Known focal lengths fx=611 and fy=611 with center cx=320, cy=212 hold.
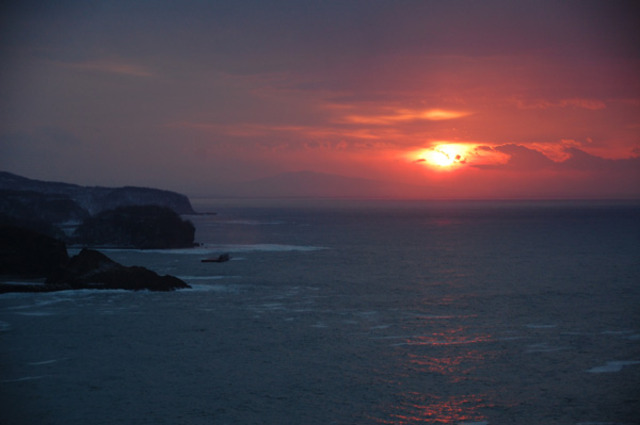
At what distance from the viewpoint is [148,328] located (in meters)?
38.8

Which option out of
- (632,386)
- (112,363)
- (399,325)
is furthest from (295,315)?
(632,386)

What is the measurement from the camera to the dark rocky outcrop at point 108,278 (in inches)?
2185

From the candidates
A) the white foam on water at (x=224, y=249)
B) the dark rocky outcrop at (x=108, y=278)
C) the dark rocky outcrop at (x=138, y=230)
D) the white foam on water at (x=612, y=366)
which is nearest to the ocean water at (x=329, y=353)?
the white foam on water at (x=612, y=366)

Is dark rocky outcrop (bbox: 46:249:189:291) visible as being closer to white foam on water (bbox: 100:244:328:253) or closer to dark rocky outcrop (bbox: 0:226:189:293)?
dark rocky outcrop (bbox: 0:226:189:293)

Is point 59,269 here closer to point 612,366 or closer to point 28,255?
point 28,255

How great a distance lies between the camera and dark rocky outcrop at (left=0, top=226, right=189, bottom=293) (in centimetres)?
5547

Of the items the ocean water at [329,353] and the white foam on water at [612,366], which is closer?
the ocean water at [329,353]

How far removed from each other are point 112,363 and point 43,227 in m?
95.1

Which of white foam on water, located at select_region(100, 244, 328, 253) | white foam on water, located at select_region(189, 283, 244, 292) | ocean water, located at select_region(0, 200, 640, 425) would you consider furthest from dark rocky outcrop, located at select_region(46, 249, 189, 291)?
white foam on water, located at select_region(100, 244, 328, 253)

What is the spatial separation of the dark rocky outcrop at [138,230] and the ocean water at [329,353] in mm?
49101

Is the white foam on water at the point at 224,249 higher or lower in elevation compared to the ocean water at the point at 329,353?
higher

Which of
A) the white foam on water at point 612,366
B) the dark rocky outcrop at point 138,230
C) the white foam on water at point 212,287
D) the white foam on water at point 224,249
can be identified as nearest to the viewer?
the white foam on water at point 612,366

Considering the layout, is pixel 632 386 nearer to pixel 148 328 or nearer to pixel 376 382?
pixel 376 382

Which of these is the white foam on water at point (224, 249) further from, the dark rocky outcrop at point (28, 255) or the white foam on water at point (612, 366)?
the white foam on water at point (612, 366)
